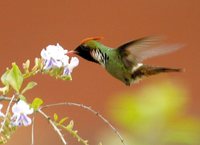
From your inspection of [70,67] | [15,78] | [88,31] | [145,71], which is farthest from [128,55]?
[88,31]

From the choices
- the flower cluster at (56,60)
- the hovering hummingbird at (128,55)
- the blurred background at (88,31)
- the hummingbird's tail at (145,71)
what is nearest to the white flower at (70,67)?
the flower cluster at (56,60)

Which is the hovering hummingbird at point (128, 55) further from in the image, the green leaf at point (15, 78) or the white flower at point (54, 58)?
the green leaf at point (15, 78)

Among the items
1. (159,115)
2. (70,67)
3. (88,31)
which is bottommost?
(159,115)

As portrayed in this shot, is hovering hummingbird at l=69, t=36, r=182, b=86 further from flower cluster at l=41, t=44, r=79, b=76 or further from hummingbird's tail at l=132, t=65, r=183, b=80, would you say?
flower cluster at l=41, t=44, r=79, b=76

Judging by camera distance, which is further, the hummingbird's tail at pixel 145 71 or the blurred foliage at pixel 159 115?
the hummingbird's tail at pixel 145 71

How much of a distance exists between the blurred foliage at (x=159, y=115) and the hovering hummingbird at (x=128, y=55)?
253 mm

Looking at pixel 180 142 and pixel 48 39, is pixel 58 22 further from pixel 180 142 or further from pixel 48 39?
pixel 180 142

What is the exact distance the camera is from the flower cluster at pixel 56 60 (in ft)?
5.23

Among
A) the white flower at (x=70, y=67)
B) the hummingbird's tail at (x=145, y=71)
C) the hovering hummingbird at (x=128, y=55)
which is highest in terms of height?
the hovering hummingbird at (x=128, y=55)

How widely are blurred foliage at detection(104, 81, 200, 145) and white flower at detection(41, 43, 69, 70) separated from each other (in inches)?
6.4

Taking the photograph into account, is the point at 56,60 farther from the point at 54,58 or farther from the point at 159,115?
the point at 159,115

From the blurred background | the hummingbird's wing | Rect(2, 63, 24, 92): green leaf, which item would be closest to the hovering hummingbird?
the hummingbird's wing

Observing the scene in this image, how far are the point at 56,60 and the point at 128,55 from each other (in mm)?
518

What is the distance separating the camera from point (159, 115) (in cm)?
161
